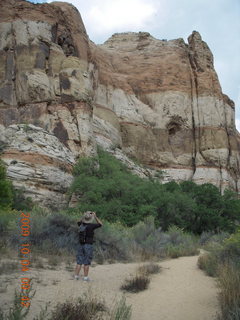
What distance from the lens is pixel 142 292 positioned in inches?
258

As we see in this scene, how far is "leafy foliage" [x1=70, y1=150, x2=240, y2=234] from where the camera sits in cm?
1839

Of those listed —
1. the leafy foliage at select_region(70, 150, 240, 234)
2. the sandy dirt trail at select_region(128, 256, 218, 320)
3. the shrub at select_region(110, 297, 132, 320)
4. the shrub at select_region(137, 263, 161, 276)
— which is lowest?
the sandy dirt trail at select_region(128, 256, 218, 320)

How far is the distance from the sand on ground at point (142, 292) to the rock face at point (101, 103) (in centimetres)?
1136

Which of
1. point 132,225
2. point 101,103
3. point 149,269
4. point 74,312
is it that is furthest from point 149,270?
point 101,103

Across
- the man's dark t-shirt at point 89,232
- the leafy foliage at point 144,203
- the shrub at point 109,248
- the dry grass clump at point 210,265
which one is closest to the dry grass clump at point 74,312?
the man's dark t-shirt at point 89,232

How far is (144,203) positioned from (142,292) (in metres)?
13.2

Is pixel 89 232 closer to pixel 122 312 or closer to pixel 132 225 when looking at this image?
pixel 122 312

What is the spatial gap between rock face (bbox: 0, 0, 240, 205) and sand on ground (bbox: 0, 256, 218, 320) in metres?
11.4

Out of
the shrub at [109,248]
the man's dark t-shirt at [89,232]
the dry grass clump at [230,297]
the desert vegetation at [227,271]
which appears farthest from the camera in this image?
the shrub at [109,248]

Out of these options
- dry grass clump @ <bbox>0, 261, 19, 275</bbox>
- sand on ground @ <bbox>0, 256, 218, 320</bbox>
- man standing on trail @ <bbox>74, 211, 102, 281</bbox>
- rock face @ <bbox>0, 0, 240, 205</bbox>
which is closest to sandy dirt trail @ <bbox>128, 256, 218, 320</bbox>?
sand on ground @ <bbox>0, 256, 218, 320</bbox>

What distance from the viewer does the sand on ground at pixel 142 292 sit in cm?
525
